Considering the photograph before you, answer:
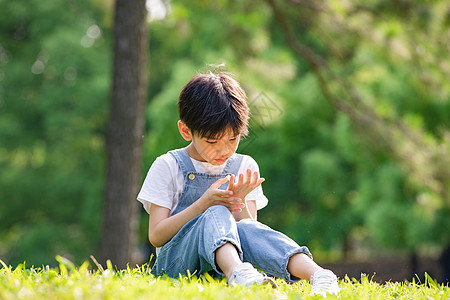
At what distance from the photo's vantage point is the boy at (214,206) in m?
2.51

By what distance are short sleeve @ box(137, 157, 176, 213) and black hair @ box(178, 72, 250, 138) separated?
9.8 inches

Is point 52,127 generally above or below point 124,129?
above

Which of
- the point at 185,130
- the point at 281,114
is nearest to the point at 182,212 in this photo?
the point at 185,130

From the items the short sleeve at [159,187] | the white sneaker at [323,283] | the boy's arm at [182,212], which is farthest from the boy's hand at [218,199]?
the white sneaker at [323,283]

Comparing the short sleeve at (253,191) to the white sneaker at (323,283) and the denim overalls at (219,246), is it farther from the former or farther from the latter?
the white sneaker at (323,283)

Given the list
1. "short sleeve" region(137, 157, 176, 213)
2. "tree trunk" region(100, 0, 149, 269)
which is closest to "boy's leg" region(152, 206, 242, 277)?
"short sleeve" region(137, 157, 176, 213)

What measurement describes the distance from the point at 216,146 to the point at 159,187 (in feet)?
1.17

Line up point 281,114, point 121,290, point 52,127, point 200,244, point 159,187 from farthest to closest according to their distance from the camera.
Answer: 1. point 52,127
2. point 281,114
3. point 159,187
4. point 200,244
5. point 121,290

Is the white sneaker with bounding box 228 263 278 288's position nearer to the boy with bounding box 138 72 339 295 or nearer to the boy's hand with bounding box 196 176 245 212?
the boy with bounding box 138 72 339 295

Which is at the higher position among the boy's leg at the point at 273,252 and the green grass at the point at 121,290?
Answer: the boy's leg at the point at 273,252

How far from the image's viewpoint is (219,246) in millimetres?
2469

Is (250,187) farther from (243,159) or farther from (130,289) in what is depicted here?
(130,289)

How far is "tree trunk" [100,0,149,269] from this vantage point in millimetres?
5730

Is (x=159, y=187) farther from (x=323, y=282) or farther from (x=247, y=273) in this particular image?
(x=323, y=282)
